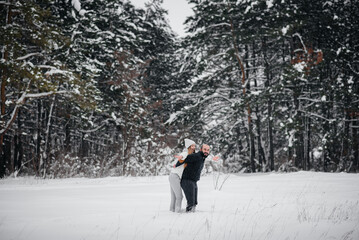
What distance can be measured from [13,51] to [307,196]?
1220 cm

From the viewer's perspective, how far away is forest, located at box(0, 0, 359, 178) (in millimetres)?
11141

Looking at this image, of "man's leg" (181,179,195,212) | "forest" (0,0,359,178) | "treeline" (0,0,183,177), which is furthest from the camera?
"forest" (0,0,359,178)

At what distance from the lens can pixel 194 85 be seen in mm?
16875

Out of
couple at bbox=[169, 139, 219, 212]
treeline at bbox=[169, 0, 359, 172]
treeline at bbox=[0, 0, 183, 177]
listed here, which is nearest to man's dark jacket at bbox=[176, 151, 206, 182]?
couple at bbox=[169, 139, 219, 212]

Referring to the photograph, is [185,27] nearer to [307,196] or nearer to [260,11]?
[260,11]

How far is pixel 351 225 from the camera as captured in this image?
4.05 m

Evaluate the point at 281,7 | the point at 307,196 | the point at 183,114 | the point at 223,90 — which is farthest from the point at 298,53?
the point at 307,196

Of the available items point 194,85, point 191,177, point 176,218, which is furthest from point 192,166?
point 194,85

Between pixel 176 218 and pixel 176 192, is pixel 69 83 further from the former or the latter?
pixel 176 218

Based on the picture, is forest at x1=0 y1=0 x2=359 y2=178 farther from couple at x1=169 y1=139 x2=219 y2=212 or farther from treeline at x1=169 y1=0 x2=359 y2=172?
couple at x1=169 y1=139 x2=219 y2=212

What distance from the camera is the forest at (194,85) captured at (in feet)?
36.6

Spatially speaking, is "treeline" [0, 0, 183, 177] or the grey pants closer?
the grey pants

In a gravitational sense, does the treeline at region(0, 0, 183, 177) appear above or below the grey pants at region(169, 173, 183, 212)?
above

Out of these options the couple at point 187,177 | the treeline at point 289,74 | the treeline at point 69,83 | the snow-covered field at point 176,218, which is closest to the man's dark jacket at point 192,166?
the couple at point 187,177
